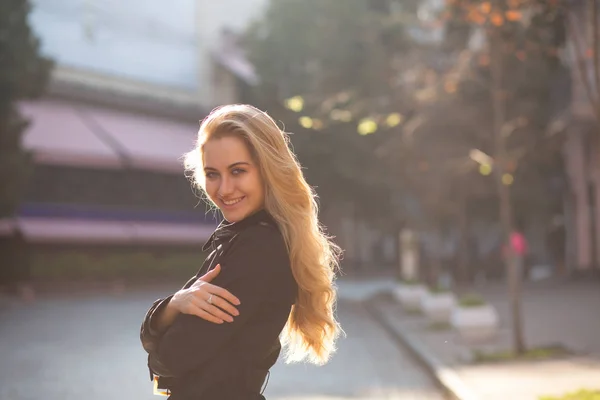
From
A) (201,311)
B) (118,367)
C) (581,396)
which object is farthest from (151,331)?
(118,367)

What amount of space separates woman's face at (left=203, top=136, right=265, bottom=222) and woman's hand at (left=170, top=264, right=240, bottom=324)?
0.79ft

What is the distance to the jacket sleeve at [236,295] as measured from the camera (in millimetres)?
2295

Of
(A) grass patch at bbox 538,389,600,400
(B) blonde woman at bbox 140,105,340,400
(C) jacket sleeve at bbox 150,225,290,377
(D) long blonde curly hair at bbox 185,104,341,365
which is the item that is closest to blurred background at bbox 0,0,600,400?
(A) grass patch at bbox 538,389,600,400

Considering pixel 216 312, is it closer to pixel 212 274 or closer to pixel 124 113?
pixel 212 274

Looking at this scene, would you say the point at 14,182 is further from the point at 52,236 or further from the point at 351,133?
the point at 351,133

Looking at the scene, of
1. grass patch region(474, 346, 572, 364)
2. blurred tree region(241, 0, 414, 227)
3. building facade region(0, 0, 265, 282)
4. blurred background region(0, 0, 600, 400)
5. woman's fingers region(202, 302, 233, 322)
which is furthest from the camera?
building facade region(0, 0, 265, 282)

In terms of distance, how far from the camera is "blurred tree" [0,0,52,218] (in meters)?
25.9

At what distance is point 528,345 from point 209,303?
43.6ft

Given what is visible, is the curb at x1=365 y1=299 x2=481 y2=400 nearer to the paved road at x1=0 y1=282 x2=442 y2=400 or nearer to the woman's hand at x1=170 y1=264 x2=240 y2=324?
the paved road at x1=0 y1=282 x2=442 y2=400

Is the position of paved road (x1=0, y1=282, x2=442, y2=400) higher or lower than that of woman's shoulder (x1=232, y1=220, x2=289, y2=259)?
higher

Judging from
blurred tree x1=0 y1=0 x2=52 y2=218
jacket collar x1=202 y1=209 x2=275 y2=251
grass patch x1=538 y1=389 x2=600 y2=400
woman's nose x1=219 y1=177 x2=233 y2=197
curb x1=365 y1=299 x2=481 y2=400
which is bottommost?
jacket collar x1=202 y1=209 x2=275 y2=251

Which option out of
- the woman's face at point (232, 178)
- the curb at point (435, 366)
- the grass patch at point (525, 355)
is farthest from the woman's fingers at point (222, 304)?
the grass patch at point (525, 355)

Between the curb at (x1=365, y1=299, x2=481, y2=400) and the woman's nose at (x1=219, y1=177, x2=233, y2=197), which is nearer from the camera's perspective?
the woman's nose at (x1=219, y1=177, x2=233, y2=197)

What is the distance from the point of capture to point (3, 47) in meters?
26.5
